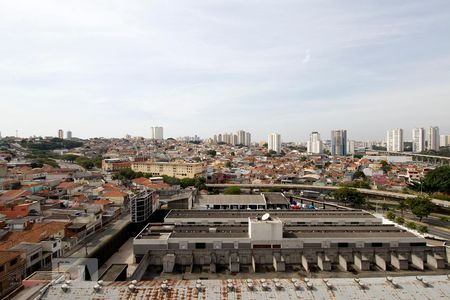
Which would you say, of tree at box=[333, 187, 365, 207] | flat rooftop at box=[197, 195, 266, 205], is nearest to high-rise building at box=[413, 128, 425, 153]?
tree at box=[333, 187, 365, 207]

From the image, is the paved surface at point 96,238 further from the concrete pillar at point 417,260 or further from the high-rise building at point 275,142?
the high-rise building at point 275,142

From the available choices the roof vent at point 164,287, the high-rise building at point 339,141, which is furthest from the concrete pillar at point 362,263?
the high-rise building at point 339,141

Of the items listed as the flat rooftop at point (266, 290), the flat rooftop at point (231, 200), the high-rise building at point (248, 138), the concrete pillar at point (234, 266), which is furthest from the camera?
the high-rise building at point (248, 138)

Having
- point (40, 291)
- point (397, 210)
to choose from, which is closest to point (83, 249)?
point (40, 291)

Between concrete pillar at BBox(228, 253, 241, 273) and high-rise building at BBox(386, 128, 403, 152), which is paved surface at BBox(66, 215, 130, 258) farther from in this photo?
high-rise building at BBox(386, 128, 403, 152)

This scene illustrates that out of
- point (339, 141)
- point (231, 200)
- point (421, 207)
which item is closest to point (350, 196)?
point (421, 207)

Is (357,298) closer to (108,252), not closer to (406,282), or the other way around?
(406,282)
